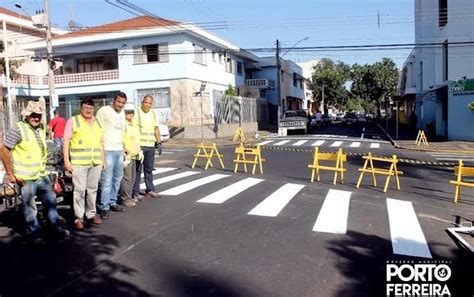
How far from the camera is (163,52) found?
33719mm

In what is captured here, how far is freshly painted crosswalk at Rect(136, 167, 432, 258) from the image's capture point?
6594mm

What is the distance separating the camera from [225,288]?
477cm

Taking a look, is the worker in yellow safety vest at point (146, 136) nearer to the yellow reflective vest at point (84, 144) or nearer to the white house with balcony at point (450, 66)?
the yellow reflective vest at point (84, 144)

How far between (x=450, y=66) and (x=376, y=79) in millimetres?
42184

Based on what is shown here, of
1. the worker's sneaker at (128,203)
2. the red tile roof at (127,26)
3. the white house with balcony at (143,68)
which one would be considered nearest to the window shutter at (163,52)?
the white house with balcony at (143,68)

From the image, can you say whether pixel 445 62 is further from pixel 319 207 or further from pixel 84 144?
pixel 84 144

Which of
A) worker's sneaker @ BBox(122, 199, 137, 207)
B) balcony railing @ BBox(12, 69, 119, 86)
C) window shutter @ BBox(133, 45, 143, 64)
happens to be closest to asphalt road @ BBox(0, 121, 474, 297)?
worker's sneaker @ BBox(122, 199, 137, 207)

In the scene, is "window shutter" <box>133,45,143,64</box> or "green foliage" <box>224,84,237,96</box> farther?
"green foliage" <box>224,84,237,96</box>

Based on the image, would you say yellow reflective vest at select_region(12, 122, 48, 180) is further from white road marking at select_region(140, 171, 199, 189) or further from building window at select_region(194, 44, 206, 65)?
building window at select_region(194, 44, 206, 65)

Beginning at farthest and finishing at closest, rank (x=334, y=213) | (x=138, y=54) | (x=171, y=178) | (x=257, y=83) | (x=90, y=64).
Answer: (x=257, y=83), (x=90, y=64), (x=138, y=54), (x=171, y=178), (x=334, y=213)

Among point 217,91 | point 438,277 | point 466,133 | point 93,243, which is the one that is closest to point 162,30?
point 217,91

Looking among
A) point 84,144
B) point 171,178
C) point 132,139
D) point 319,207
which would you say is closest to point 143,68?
point 171,178

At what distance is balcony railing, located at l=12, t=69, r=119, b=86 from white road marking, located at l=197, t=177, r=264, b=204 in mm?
25639

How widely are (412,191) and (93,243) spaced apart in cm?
737
